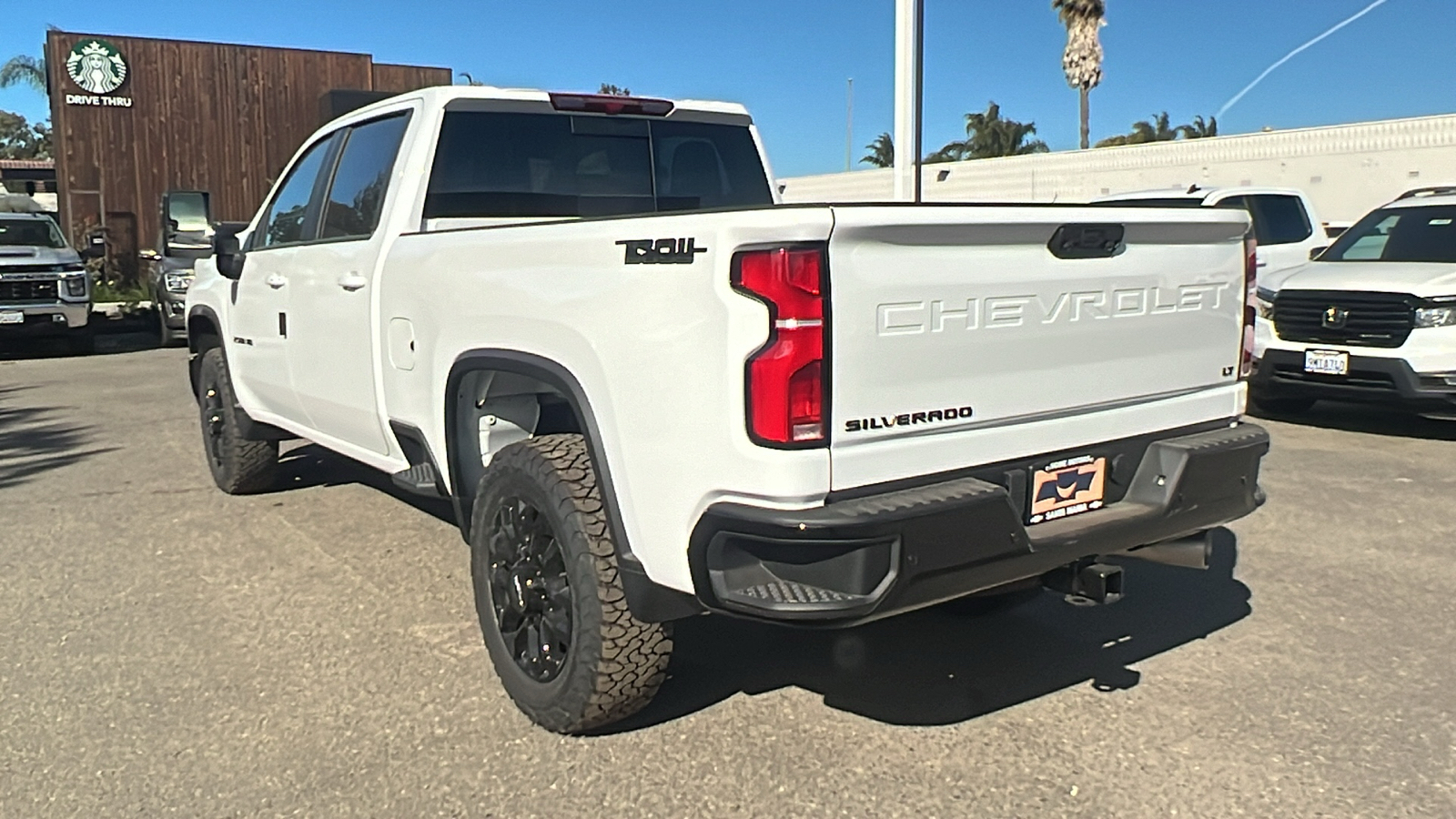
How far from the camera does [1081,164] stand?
24297 mm

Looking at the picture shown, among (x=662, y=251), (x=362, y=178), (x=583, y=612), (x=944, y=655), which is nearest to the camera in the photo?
(x=662, y=251)

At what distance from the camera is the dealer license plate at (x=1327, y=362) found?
814 centimetres

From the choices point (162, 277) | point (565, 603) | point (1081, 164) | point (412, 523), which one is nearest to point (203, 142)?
point (162, 277)

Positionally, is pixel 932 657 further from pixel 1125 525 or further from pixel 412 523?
pixel 412 523

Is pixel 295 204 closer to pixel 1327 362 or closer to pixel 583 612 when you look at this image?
pixel 583 612

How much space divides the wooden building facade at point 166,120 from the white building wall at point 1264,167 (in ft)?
33.5

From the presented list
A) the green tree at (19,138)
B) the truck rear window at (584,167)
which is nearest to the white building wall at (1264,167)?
the truck rear window at (584,167)

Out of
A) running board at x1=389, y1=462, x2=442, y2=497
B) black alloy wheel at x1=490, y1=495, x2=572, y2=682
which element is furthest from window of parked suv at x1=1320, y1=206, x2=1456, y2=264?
black alloy wheel at x1=490, y1=495, x2=572, y2=682

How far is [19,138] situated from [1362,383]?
246ft

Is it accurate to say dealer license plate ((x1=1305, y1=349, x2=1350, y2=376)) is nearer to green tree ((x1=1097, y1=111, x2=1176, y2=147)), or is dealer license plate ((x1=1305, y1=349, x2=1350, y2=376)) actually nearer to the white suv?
the white suv

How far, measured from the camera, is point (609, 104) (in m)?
4.99

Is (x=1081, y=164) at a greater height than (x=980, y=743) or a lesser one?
greater

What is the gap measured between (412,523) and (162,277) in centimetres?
1156

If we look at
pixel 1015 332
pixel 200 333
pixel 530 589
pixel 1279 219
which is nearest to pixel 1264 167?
pixel 1279 219
